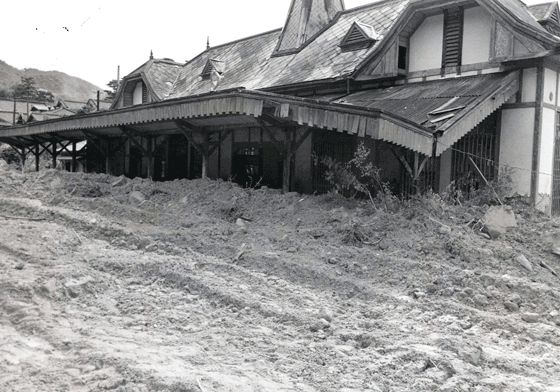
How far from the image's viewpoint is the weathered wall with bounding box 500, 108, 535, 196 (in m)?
12.6

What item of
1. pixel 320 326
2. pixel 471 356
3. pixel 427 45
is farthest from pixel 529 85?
pixel 320 326

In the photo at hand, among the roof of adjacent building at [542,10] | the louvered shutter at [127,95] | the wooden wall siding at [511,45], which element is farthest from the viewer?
the louvered shutter at [127,95]

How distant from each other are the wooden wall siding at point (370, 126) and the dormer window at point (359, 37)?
6.83 meters

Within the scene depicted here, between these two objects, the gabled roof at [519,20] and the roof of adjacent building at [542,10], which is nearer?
the gabled roof at [519,20]

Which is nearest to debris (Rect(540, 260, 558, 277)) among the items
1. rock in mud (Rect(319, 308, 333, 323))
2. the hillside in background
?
rock in mud (Rect(319, 308, 333, 323))

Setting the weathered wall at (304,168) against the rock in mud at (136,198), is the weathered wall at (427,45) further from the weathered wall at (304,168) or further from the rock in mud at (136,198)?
the rock in mud at (136,198)

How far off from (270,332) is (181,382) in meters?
1.69

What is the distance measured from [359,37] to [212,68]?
26.0 feet

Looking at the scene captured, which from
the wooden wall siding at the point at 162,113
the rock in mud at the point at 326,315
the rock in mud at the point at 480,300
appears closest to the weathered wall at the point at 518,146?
the wooden wall siding at the point at 162,113

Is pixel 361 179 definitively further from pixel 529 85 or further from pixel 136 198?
pixel 136 198

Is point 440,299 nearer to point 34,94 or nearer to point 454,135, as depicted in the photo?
point 454,135

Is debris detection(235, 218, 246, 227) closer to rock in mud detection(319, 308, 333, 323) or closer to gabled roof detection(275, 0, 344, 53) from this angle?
rock in mud detection(319, 308, 333, 323)

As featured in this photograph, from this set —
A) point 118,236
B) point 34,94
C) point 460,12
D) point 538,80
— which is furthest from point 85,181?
point 34,94

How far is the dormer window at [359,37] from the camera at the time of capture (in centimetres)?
1675
